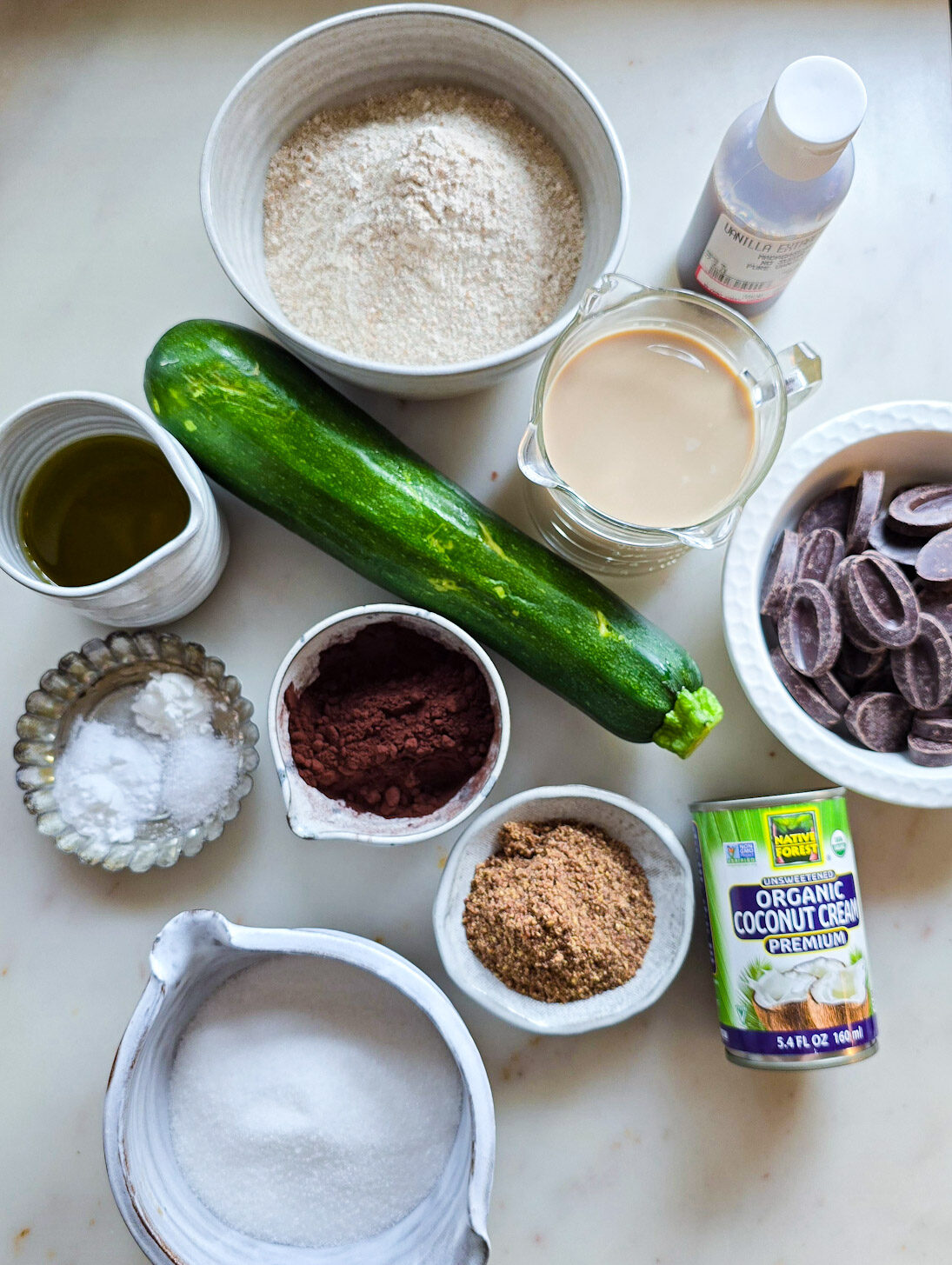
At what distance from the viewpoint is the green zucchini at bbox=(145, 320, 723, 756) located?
3.16 feet

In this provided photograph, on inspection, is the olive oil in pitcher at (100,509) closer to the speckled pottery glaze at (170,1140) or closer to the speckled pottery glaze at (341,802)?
the speckled pottery glaze at (341,802)

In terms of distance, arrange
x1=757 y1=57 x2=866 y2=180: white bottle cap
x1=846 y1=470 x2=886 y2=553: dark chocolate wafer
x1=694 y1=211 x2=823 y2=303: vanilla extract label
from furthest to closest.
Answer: x1=846 y1=470 x2=886 y2=553: dark chocolate wafer, x1=694 y1=211 x2=823 y2=303: vanilla extract label, x1=757 y1=57 x2=866 y2=180: white bottle cap

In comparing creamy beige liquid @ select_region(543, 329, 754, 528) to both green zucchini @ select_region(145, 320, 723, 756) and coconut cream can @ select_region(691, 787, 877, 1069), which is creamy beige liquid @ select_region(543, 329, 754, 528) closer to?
green zucchini @ select_region(145, 320, 723, 756)

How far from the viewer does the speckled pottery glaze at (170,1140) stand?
842 mm

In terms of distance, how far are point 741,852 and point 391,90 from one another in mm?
928

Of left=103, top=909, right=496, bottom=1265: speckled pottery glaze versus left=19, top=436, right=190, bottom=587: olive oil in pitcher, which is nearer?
left=103, top=909, right=496, bottom=1265: speckled pottery glaze

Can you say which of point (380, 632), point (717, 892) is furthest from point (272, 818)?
point (717, 892)

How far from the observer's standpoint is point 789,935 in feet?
3.04

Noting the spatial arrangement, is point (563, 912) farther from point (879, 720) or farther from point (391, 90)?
point (391, 90)

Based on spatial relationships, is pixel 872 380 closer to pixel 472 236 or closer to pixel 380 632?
pixel 472 236

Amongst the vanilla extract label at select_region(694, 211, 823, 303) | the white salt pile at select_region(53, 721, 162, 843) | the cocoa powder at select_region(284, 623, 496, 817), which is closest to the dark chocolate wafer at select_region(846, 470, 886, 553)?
the vanilla extract label at select_region(694, 211, 823, 303)

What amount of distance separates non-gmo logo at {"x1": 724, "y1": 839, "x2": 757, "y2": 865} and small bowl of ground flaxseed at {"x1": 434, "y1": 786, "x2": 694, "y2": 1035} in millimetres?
62

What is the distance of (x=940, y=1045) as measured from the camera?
1.11m

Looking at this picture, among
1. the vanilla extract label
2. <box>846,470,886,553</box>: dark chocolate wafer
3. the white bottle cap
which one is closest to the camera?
the white bottle cap
